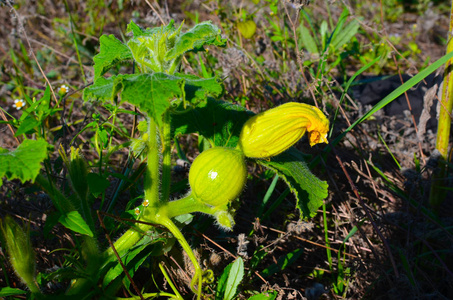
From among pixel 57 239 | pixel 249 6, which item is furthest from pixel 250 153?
pixel 249 6

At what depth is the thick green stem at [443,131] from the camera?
1996 mm

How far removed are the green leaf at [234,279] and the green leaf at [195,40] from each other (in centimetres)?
82

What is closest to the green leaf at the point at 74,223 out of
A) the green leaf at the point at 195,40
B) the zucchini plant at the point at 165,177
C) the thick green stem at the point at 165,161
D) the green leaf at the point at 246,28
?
the zucchini plant at the point at 165,177

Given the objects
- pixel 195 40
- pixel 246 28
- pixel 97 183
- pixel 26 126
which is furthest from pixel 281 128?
pixel 246 28

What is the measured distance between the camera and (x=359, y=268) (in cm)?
186

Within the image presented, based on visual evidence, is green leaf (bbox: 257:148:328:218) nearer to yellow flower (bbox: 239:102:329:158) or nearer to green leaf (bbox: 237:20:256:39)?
yellow flower (bbox: 239:102:329:158)

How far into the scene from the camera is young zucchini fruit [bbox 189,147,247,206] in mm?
1464

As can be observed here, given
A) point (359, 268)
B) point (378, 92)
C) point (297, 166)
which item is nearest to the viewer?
point (297, 166)

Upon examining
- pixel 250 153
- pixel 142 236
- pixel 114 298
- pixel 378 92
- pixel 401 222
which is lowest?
pixel 401 222

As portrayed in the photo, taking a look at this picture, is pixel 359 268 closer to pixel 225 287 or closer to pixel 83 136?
pixel 225 287

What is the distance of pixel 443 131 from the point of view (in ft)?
6.90

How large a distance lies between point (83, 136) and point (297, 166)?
1647 millimetres

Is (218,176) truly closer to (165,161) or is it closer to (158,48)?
(165,161)

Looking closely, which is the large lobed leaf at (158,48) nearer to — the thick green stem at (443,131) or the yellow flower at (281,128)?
the yellow flower at (281,128)
